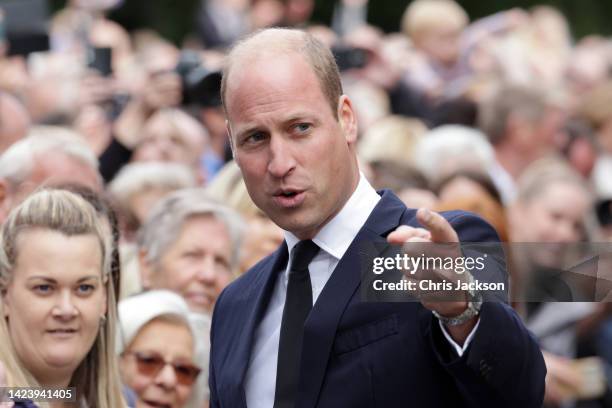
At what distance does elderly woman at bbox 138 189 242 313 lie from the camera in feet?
19.8

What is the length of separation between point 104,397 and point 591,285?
5.79ft

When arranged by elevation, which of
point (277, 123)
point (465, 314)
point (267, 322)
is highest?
point (277, 123)

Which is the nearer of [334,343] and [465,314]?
[465,314]

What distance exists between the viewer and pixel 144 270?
618 centimetres

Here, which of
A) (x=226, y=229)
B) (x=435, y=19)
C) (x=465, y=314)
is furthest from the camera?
(x=435, y=19)

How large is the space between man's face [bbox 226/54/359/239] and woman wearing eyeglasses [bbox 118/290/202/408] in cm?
169

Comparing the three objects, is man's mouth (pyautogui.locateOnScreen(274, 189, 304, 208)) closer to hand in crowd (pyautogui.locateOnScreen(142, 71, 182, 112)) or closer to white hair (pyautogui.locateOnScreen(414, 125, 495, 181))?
white hair (pyautogui.locateOnScreen(414, 125, 495, 181))

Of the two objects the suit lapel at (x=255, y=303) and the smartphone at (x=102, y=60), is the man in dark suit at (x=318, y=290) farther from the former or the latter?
the smartphone at (x=102, y=60)

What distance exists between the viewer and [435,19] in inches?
473

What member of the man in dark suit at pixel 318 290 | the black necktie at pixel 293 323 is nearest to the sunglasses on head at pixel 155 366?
the man in dark suit at pixel 318 290

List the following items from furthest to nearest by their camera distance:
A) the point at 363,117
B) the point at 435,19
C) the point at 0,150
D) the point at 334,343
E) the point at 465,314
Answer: the point at 435,19, the point at 363,117, the point at 0,150, the point at 334,343, the point at 465,314

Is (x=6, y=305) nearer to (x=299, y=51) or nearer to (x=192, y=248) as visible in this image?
(x=299, y=51)

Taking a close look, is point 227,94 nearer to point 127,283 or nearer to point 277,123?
point 277,123

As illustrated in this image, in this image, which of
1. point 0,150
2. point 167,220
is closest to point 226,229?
point 167,220
